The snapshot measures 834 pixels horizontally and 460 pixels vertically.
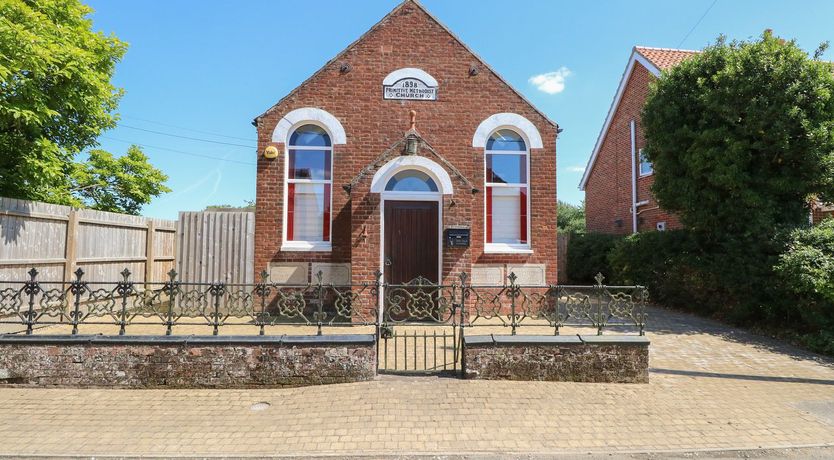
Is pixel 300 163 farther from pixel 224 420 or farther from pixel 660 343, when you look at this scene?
pixel 660 343

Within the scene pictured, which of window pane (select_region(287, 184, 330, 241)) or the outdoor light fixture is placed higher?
the outdoor light fixture

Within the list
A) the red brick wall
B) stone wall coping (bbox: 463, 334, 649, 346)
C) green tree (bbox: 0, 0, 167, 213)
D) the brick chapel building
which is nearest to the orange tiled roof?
the red brick wall

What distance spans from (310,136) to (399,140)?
2.05 meters

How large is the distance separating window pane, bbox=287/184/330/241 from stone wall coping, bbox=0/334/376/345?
4.07 meters

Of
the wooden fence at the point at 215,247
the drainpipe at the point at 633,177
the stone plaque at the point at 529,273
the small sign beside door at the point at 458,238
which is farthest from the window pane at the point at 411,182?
the drainpipe at the point at 633,177

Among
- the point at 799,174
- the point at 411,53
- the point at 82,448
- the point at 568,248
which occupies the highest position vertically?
the point at 411,53

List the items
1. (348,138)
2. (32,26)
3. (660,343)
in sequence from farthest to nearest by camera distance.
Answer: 1. (348,138)
2. (660,343)
3. (32,26)

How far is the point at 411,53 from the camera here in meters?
9.36

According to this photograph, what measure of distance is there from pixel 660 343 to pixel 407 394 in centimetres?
511

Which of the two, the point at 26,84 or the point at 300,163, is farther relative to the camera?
the point at 300,163

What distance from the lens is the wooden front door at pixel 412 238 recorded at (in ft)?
28.2

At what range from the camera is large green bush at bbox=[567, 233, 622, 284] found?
592 inches

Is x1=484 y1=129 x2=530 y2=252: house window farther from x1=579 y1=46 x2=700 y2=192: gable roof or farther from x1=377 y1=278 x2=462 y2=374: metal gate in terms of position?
x1=579 y1=46 x2=700 y2=192: gable roof

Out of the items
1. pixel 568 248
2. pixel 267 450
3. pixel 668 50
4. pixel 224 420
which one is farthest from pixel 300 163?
pixel 668 50
